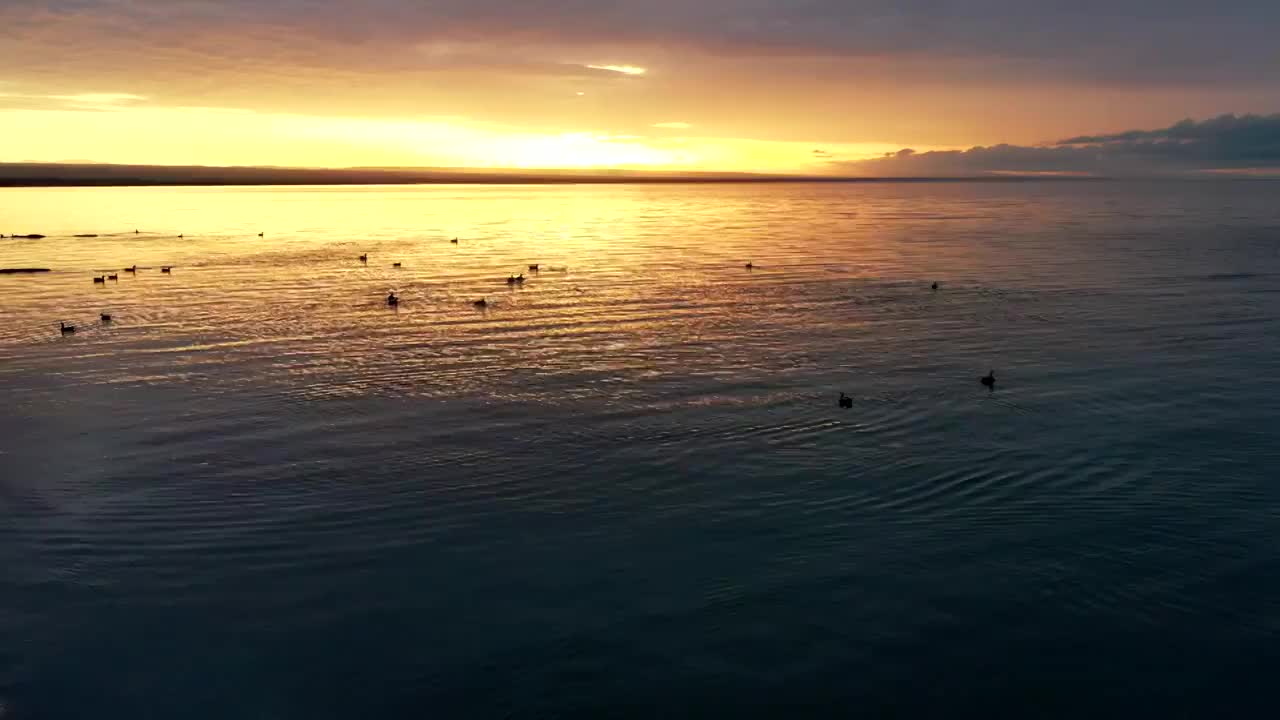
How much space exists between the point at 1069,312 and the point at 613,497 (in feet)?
109

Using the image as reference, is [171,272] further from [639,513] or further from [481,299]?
[639,513]

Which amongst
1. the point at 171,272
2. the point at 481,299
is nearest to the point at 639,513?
the point at 481,299

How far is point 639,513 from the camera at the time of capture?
20.2 meters

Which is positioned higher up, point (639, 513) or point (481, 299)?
point (481, 299)

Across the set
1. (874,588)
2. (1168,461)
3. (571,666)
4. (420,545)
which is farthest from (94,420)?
(1168,461)

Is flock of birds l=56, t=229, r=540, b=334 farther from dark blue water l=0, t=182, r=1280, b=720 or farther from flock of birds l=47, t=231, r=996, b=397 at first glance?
dark blue water l=0, t=182, r=1280, b=720

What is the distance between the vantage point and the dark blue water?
14.2m

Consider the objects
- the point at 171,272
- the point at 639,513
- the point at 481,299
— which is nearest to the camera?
the point at 639,513

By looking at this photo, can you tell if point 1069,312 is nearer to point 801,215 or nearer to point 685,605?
point 685,605

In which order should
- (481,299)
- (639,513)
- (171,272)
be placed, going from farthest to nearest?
(171,272) → (481,299) → (639,513)

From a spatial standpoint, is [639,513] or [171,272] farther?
[171,272]


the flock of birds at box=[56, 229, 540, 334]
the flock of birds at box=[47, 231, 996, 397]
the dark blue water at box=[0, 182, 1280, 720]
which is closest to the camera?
the dark blue water at box=[0, 182, 1280, 720]

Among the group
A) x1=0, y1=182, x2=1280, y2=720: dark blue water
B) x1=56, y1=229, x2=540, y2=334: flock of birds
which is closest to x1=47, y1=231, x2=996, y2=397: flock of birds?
x1=56, y1=229, x2=540, y2=334: flock of birds

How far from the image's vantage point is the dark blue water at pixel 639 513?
1423 cm
